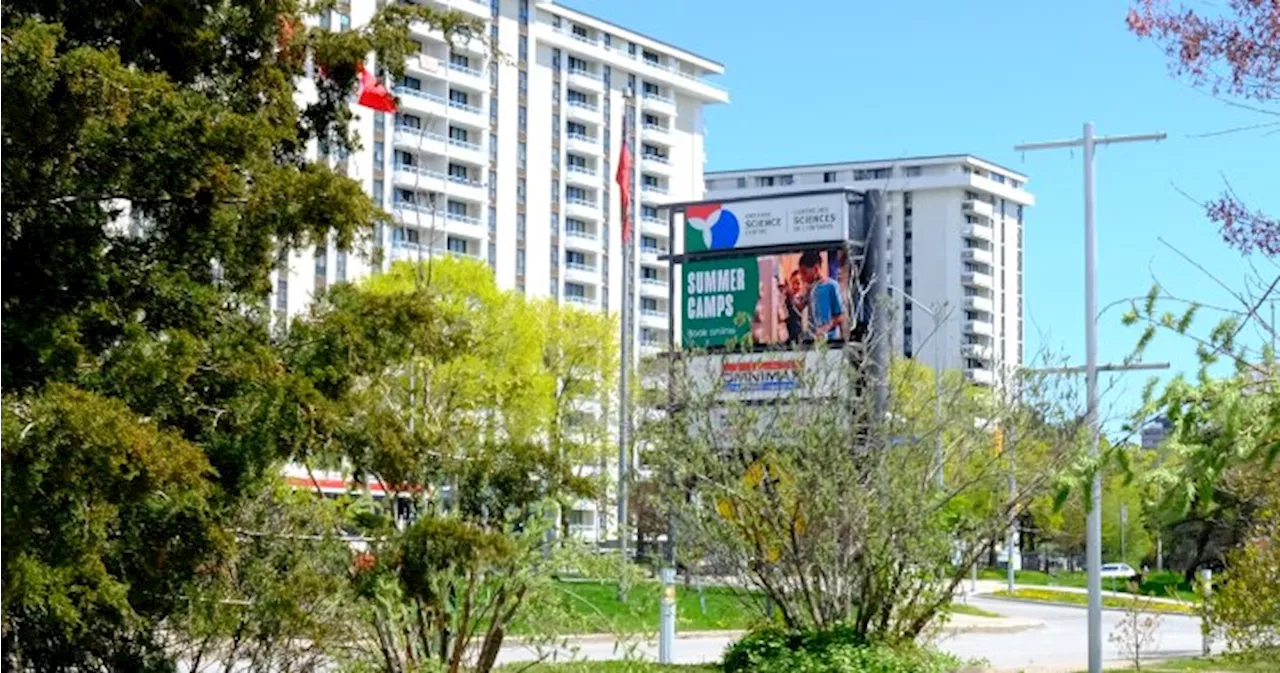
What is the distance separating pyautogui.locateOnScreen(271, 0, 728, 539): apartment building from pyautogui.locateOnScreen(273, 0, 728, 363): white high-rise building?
81mm

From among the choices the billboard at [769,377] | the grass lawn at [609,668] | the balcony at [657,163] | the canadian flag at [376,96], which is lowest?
the grass lawn at [609,668]

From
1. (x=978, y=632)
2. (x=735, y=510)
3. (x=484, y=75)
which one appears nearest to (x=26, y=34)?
(x=735, y=510)

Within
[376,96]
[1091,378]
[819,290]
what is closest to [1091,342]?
[1091,378]

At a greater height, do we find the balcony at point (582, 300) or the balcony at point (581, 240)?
the balcony at point (581, 240)

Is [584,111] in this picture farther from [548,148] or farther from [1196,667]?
[1196,667]

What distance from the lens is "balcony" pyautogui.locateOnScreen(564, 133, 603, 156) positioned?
3841 inches

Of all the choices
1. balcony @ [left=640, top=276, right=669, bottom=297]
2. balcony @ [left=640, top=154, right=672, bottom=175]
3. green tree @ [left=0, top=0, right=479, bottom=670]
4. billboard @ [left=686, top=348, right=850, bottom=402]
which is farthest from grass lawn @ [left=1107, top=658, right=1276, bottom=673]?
balcony @ [left=640, top=154, right=672, bottom=175]

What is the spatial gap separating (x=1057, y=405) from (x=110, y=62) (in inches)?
487

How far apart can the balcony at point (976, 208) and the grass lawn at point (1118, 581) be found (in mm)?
49439

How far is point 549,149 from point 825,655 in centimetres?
7915

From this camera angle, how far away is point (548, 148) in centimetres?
9562

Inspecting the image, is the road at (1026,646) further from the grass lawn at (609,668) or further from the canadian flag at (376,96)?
the canadian flag at (376,96)

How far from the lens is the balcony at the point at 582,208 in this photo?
318 ft

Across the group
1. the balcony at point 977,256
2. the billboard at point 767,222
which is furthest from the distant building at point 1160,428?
the balcony at point 977,256
